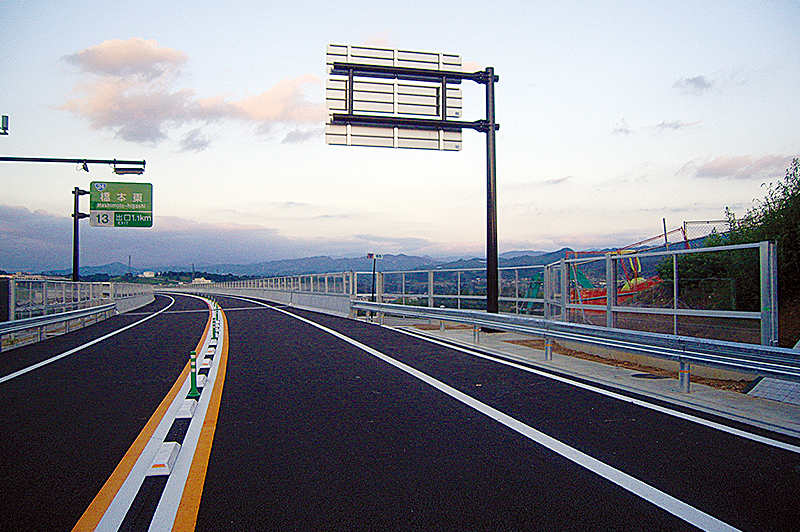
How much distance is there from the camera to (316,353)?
12859mm

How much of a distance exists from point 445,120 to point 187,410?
13.1 metres

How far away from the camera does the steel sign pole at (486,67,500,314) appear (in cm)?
1688

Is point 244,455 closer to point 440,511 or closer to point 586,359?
point 440,511

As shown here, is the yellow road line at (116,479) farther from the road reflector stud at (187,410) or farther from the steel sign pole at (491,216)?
the steel sign pole at (491,216)

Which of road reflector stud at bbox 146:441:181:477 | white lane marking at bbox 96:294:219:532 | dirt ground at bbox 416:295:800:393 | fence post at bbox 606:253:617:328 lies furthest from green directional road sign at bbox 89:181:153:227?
road reflector stud at bbox 146:441:181:477

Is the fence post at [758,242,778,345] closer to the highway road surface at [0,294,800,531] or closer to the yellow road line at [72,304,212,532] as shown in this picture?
the highway road surface at [0,294,800,531]

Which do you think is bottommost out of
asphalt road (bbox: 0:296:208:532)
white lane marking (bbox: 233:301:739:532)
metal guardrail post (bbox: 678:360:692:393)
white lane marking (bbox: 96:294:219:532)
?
asphalt road (bbox: 0:296:208:532)

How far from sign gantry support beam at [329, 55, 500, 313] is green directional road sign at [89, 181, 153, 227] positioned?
66.1ft

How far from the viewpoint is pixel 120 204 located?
33.6 metres

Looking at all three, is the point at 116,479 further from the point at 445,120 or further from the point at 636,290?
the point at 636,290

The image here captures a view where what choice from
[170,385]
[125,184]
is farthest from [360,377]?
[125,184]

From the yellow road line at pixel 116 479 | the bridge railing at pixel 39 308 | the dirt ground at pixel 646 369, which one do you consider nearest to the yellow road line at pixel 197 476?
the yellow road line at pixel 116 479

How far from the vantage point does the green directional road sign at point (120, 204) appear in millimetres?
33250

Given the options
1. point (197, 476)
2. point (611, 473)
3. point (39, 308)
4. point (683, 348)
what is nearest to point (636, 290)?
point (683, 348)
